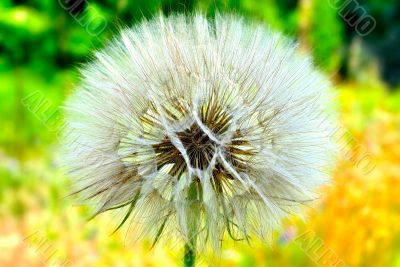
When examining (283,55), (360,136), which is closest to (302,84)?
(283,55)

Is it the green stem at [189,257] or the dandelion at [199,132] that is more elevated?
the dandelion at [199,132]

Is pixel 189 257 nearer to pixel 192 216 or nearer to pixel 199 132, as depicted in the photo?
pixel 192 216

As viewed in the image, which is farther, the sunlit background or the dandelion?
the sunlit background

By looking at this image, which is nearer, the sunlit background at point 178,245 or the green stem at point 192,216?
the green stem at point 192,216

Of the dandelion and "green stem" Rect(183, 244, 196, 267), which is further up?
the dandelion

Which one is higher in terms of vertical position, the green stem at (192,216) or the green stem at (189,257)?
the green stem at (192,216)

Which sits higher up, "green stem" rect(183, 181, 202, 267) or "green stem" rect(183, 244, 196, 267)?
"green stem" rect(183, 181, 202, 267)

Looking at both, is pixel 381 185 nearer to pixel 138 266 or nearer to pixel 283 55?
pixel 138 266

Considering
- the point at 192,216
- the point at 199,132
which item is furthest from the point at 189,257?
the point at 199,132
